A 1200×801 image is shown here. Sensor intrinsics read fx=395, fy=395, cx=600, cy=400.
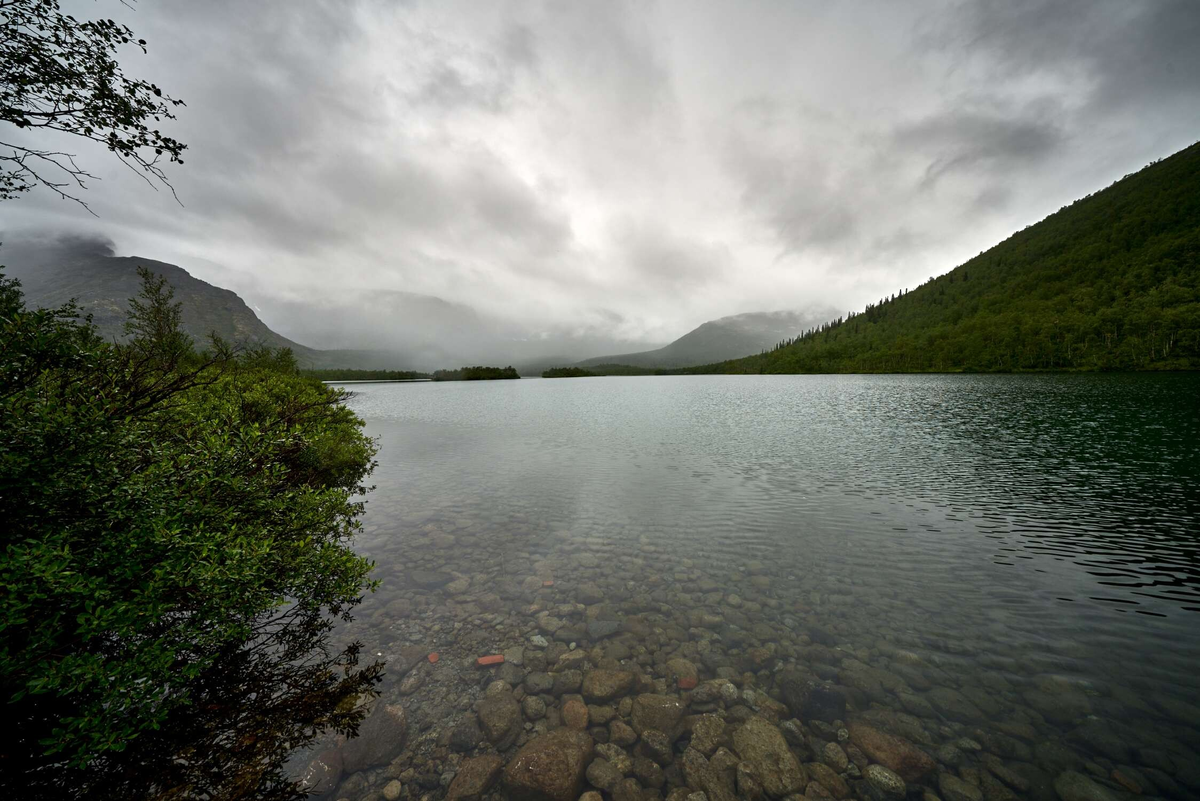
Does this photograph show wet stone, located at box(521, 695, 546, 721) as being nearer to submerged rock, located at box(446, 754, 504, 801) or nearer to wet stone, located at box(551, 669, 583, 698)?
wet stone, located at box(551, 669, 583, 698)

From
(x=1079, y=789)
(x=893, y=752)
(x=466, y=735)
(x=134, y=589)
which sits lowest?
(x=466, y=735)

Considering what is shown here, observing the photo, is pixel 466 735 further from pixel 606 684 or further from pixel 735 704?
pixel 735 704

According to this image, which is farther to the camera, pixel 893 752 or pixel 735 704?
pixel 735 704

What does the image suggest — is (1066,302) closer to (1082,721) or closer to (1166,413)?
(1166,413)

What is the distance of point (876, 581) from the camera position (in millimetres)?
15266

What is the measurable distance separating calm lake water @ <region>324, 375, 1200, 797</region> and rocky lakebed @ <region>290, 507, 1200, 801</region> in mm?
84

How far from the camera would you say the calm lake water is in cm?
935

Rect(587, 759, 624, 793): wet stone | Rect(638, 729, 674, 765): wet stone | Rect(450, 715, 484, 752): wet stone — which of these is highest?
Rect(638, 729, 674, 765): wet stone

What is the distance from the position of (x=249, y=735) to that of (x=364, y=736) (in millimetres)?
2293

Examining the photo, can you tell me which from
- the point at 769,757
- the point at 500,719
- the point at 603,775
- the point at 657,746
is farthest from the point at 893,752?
the point at 500,719

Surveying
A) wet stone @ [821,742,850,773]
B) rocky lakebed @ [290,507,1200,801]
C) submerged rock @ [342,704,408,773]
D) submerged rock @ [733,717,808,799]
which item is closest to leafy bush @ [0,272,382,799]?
submerged rock @ [342,704,408,773]

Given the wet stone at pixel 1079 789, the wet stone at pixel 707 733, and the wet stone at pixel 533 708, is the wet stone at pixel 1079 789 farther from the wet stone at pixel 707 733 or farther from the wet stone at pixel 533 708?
the wet stone at pixel 533 708

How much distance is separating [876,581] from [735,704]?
29.8 feet

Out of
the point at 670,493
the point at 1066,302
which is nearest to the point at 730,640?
the point at 670,493
